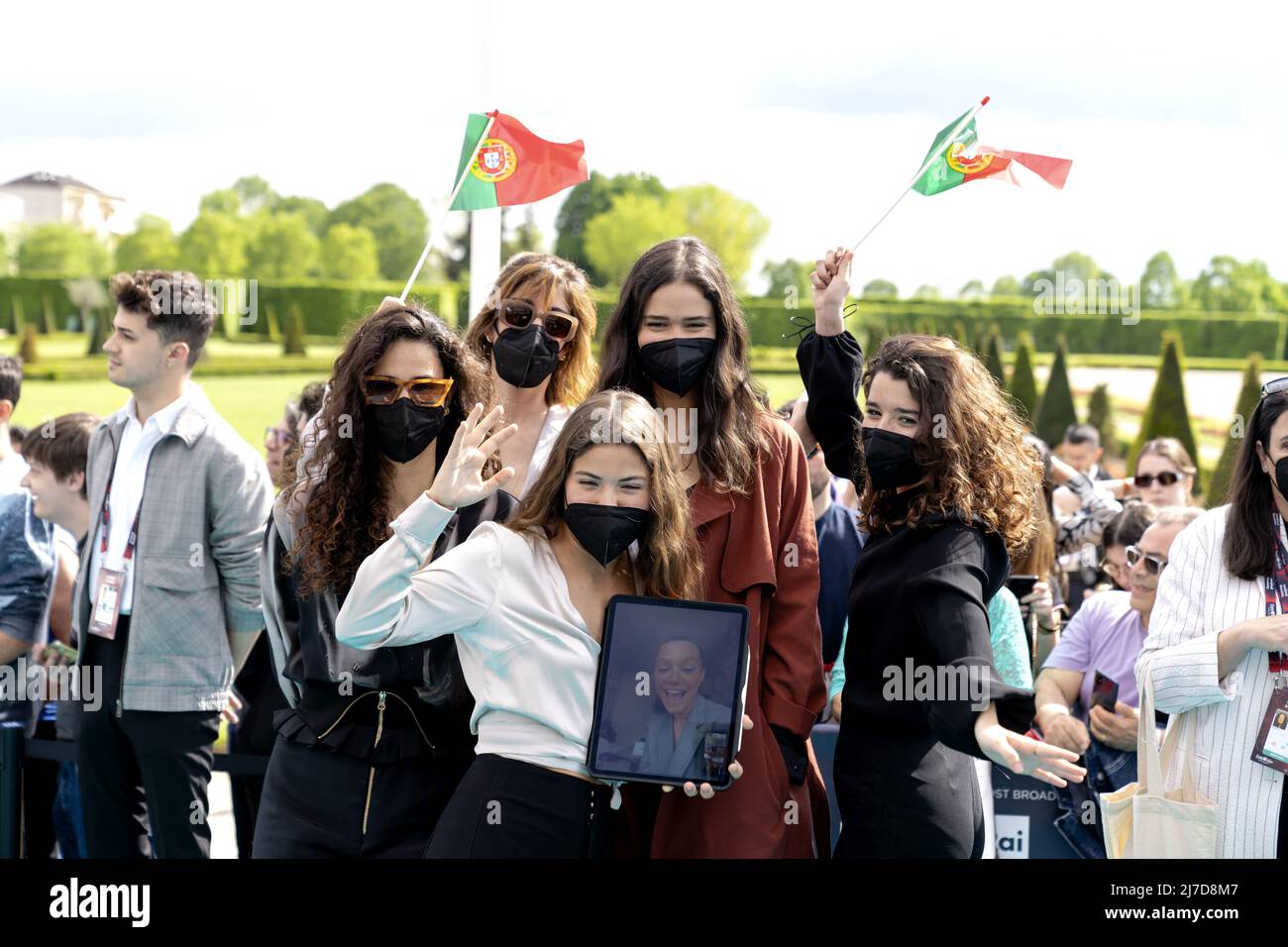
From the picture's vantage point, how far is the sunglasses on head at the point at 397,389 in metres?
3.91

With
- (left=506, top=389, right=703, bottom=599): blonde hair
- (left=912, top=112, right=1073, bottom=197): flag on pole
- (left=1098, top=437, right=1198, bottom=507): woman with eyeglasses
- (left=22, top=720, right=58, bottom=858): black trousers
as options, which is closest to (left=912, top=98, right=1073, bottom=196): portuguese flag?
(left=912, top=112, right=1073, bottom=197): flag on pole

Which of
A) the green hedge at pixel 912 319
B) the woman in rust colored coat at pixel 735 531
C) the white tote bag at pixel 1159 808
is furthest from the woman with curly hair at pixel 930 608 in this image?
the green hedge at pixel 912 319

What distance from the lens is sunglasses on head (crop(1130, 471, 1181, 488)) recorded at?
8.46 m

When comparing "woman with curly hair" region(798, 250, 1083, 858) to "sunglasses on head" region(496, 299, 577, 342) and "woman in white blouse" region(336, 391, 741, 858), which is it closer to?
"woman in white blouse" region(336, 391, 741, 858)

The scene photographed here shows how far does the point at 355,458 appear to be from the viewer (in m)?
3.93

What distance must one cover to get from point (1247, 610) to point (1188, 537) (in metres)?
0.27

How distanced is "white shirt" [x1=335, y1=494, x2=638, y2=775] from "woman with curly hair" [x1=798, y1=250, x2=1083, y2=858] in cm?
77

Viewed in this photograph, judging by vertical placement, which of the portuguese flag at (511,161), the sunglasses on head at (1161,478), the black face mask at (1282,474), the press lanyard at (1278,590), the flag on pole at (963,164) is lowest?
the press lanyard at (1278,590)

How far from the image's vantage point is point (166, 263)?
3953 cm

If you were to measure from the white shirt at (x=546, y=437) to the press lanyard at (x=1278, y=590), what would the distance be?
2100 mm

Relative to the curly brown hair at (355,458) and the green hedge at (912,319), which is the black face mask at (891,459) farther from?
the green hedge at (912,319)

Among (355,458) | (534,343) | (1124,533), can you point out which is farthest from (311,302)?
(355,458)

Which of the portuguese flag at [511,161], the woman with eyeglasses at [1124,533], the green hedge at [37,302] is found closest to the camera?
the portuguese flag at [511,161]
